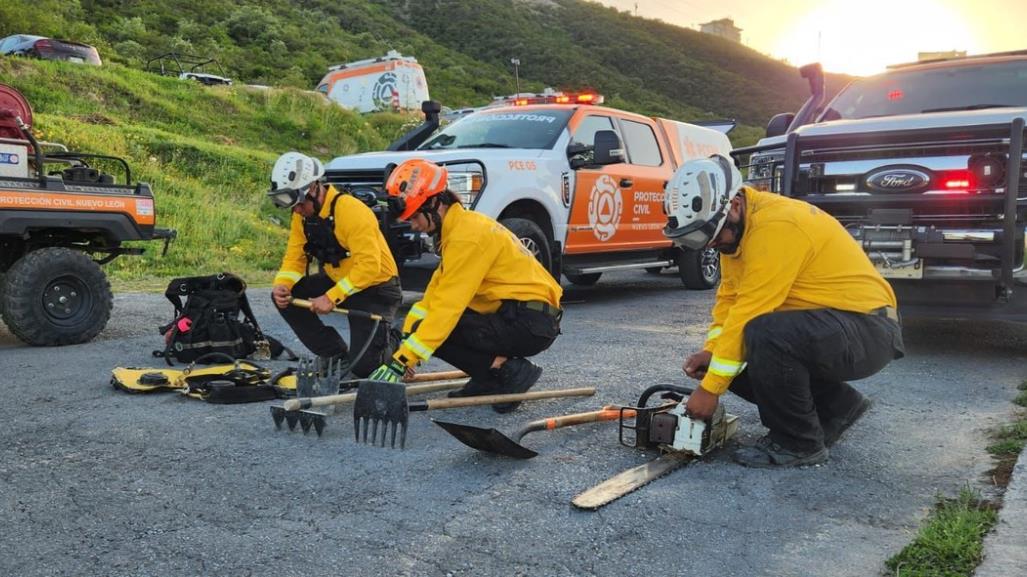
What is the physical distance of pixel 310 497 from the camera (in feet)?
11.2

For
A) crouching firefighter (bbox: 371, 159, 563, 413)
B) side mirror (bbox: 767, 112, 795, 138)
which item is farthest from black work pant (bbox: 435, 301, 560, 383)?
side mirror (bbox: 767, 112, 795, 138)

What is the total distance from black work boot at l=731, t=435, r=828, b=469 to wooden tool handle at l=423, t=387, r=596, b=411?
1.20m

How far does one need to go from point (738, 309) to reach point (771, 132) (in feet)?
16.8

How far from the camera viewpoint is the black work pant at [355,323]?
17.5 ft

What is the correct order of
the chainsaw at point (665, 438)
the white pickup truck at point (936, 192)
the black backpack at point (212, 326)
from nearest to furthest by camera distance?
the chainsaw at point (665, 438), the white pickup truck at point (936, 192), the black backpack at point (212, 326)

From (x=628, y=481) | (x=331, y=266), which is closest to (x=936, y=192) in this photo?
(x=628, y=481)

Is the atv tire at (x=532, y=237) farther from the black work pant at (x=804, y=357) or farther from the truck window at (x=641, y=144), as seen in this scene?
the black work pant at (x=804, y=357)

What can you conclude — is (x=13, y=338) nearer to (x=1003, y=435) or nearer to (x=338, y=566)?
(x=338, y=566)

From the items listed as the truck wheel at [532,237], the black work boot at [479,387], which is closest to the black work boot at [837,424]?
the black work boot at [479,387]

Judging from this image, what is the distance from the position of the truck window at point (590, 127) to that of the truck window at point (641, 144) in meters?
0.36

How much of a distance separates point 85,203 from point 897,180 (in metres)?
6.04

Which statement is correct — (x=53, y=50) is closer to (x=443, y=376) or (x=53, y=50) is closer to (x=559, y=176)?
(x=559, y=176)

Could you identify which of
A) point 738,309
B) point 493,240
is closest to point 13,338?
point 493,240

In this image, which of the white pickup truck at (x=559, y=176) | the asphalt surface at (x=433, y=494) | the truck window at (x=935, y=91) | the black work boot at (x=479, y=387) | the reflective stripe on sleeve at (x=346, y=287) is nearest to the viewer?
the asphalt surface at (x=433, y=494)
